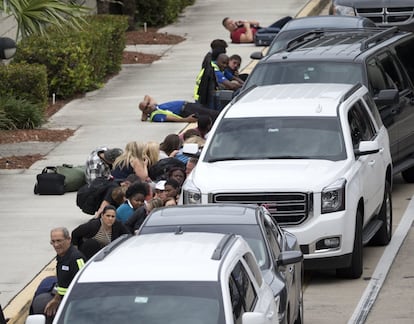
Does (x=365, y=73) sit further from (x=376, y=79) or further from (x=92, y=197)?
(x=92, y=197)

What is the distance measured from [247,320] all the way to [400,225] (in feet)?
30.0

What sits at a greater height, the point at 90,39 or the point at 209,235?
the point at 209,235

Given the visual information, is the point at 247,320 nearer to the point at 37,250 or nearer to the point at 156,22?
the point at 37,250

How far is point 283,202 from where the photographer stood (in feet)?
48.9

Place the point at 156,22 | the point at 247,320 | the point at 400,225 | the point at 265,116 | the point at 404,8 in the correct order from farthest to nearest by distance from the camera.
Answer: the point at 156,22
the point at 404,8
the point at 400,225
the point at 265,116
the point at 247,320

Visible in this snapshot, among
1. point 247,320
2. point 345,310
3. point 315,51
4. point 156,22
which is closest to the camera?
point 247,320

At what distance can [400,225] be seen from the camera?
18297 millimetres

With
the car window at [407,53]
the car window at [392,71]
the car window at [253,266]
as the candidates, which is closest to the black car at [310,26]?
the car window at [407,53]

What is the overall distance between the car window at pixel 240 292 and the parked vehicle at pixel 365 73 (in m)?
9.09

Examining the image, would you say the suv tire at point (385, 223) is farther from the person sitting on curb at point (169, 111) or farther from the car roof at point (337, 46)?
the person sitting on curb at point (169, 111)

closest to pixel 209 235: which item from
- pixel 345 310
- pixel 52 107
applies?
pixel 345 310

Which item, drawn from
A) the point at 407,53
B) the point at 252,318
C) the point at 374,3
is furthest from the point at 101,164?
the point at 374,3

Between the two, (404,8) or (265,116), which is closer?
(265,116)

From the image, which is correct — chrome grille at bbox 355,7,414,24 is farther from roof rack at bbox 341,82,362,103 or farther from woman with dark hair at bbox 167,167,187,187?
woman with dark hair at bbox 167,167,187,187
